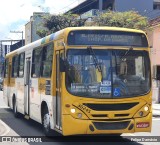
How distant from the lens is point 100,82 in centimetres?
1164

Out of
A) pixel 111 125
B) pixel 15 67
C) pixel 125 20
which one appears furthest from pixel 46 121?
pixel 125 20

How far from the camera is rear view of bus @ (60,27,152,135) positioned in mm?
11492

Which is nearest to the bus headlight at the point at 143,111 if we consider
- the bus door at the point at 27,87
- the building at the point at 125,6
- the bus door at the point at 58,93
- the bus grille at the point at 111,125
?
the bus grille at the point at 111,125

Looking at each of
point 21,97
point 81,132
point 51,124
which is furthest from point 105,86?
point 21,97

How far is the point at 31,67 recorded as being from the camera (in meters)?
16.0

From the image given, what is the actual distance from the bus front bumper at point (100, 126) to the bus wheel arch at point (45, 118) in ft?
6.43

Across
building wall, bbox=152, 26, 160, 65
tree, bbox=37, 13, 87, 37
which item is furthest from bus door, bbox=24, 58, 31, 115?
tree, bbox=37, 13, 87, 37

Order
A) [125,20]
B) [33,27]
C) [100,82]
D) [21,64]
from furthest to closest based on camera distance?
[33,27]
[125,20]
[21,64]
[100,82]

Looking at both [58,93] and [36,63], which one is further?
[36,63]

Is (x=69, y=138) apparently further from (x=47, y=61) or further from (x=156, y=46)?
(x=156, y=46)

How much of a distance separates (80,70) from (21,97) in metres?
7.03

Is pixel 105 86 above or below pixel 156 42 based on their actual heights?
below

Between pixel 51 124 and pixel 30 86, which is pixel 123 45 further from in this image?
pixel 30 86

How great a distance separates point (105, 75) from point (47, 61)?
2599 millimetres
